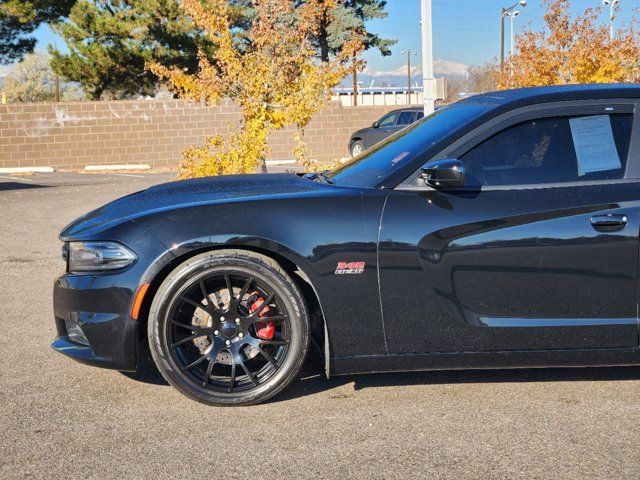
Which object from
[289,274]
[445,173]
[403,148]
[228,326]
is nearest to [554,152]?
[445,173]

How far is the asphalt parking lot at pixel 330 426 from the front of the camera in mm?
3666

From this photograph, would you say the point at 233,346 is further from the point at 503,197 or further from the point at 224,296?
the point at 503,197

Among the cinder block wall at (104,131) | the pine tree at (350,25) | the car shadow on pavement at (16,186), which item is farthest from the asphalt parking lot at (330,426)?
the pine tree at (350,25)

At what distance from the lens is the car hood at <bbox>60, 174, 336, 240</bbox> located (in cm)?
452

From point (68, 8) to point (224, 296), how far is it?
101 ft

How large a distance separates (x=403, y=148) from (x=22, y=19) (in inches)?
1116

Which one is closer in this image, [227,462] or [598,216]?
[227,462]

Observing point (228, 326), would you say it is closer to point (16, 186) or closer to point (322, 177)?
point (322, 177)

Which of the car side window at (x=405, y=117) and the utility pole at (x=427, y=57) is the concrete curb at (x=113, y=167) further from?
the utility pole at (x=427, y=57)

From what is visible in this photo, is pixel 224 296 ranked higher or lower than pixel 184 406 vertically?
higher

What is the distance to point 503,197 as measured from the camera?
4.42m

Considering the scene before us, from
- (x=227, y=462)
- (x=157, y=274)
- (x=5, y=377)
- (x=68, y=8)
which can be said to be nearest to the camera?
(x=227, y=462)

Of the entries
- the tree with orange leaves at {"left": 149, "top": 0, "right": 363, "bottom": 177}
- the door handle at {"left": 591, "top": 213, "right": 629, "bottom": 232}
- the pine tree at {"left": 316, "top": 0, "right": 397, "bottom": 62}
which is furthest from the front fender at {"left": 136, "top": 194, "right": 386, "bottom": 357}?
the pine tree at {"left": 316, "top": 0, "right": 397, "bottom": 62}

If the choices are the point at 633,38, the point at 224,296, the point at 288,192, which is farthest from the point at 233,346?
the point at 633,38
